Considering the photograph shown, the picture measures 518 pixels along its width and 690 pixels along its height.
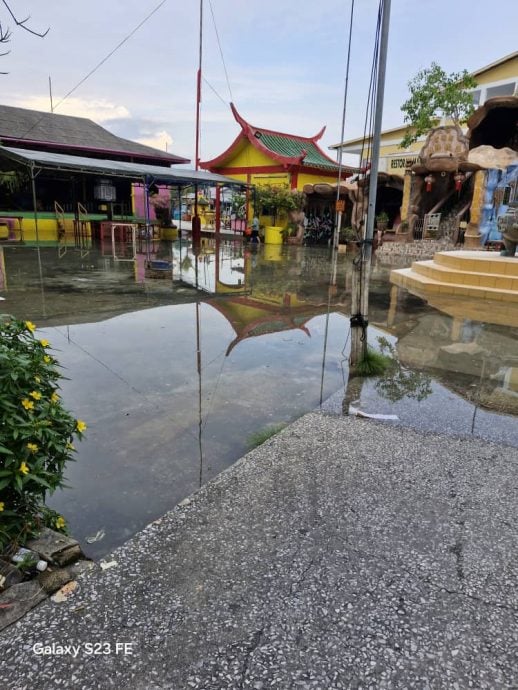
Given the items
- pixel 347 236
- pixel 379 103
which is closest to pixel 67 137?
pixel 347 236

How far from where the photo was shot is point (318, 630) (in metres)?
1.84

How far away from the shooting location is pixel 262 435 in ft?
11.9

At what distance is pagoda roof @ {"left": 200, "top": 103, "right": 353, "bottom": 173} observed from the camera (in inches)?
879

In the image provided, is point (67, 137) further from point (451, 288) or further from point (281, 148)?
point (451, 288)

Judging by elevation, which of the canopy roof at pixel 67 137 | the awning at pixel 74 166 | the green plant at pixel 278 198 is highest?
the canopy roof at pixel 67 137

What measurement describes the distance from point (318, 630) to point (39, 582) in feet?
3.83

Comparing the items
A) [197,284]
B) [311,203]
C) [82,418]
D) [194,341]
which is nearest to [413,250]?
[311,203]

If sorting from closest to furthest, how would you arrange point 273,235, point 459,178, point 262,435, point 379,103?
1. point 262,435
2. point 379,103
3. point 459,178
4. point 273,235

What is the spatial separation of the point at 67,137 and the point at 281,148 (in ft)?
32.8

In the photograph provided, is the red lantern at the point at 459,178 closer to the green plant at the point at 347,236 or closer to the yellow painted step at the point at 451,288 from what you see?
the green plant at the point at 347,236

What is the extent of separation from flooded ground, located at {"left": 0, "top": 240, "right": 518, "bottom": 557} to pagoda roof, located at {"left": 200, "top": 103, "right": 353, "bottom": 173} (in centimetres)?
1409

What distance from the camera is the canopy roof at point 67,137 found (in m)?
18.9

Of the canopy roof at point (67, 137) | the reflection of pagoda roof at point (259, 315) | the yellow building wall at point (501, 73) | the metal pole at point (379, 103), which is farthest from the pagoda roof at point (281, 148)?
the metal pole at point (379, 103)

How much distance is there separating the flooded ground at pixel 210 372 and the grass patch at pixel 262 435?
2 cm
